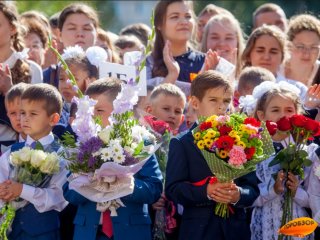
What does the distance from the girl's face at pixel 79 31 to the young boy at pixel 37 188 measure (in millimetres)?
2359

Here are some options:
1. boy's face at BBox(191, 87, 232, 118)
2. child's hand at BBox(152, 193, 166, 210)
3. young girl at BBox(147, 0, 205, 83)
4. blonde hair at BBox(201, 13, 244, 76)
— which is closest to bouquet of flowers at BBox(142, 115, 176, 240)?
child's hand at BBox(152, 193, 166, 210)

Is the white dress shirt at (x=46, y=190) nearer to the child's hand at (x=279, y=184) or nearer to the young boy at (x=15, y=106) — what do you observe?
the young boy at (x=15, y=106)

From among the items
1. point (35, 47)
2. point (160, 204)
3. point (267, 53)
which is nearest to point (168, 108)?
point (160, 204)

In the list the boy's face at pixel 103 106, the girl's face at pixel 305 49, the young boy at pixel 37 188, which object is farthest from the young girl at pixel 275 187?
the girl's face at pixel 305 49

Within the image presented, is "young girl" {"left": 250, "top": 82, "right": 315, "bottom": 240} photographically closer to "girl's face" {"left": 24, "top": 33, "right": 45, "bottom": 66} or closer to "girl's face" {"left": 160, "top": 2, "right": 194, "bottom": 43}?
"girl's face" {"left": 160, "top": 2, "right": 194, "bottom": 43}

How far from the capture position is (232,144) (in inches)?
239

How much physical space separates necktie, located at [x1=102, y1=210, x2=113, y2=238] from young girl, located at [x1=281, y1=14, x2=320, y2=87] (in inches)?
126

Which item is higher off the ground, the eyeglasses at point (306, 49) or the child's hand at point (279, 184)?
the eyeglasses at point (306, 49)

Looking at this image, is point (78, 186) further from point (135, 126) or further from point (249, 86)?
point (249, 86)

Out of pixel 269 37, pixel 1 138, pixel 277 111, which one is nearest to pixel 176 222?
pixel 277 111

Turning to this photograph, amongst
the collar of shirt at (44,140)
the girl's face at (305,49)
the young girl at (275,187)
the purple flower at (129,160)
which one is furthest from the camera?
the girl's face at (305,49)

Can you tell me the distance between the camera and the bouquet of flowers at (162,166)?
7000 millimetres

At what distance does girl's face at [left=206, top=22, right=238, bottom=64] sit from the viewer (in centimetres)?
944

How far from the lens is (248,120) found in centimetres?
626
